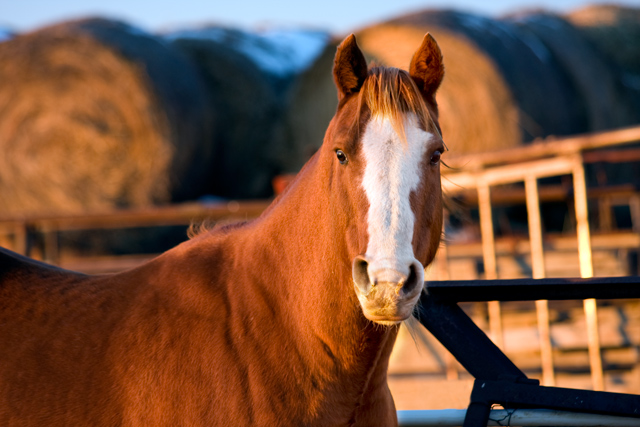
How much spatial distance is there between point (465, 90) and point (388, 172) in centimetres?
565

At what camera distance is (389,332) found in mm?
2285

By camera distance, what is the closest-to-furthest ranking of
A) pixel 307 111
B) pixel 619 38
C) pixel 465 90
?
pixel 465 90 < pixel 307 111 < pixel 619 38

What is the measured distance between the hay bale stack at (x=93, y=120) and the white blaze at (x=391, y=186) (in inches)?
230

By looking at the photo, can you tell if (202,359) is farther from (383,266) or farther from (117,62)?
(117,62)

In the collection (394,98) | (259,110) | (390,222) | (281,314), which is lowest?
(259,110)

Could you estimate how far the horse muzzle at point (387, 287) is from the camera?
6.22 ft

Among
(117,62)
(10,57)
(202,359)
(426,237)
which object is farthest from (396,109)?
(10,57)

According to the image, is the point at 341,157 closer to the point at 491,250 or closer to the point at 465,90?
the point at 491,250

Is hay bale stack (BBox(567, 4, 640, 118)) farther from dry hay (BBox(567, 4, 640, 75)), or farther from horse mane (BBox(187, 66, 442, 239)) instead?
horse mane (BBox(187, 66, 442, 239))

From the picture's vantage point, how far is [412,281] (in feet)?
6.37

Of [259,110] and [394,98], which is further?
[259,110]

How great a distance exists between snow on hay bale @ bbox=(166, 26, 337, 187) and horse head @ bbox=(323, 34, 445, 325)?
18.7 ft

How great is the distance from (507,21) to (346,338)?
7182 mm

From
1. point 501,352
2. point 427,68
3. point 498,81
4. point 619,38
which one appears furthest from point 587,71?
point 501,352
